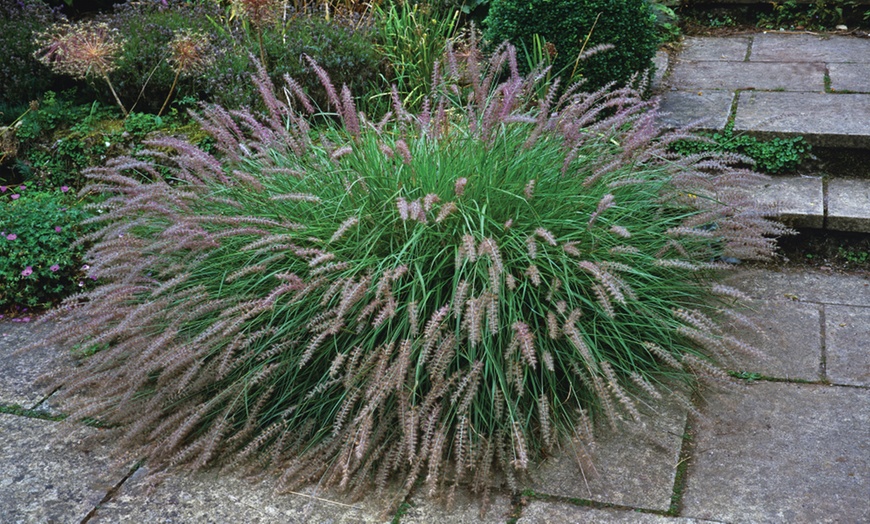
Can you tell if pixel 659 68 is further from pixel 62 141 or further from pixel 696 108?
pixel 62 141

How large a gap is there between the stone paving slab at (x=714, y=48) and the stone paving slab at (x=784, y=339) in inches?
110

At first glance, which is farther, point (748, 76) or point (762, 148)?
point (748, 76)

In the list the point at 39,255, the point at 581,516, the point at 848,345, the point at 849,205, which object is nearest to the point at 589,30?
the point at 849,205

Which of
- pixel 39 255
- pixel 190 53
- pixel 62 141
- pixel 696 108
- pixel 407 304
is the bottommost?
pixel 696 108

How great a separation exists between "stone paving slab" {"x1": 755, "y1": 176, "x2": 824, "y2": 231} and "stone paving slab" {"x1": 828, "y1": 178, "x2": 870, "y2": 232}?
0.05 meters

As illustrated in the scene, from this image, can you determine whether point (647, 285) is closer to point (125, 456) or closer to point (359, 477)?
point (359, 477)

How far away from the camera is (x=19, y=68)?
5.10m

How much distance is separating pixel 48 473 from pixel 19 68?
132 inches

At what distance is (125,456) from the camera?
2.66 m

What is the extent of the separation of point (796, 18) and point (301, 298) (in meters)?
5.21

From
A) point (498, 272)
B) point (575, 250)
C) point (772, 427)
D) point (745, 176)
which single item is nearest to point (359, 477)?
point (498, 272)

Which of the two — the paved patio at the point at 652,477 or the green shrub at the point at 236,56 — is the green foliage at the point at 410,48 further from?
the paved patio at the point at 652,477

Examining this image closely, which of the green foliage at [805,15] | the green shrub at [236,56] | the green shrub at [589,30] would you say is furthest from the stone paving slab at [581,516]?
the green foliage at [805,15]

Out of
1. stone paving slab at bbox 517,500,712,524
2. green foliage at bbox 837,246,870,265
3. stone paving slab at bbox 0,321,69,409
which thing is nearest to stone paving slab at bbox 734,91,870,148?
green foliage at bbox 837,246,870,265
